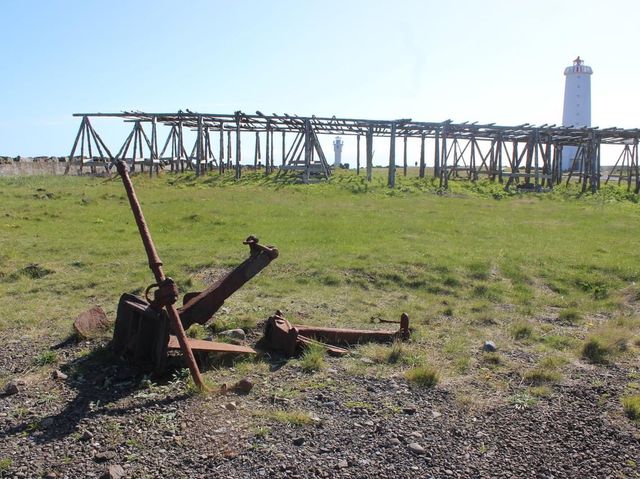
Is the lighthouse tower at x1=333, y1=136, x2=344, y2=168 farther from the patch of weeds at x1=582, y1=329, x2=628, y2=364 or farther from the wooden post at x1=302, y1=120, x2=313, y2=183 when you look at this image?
the patch of weeds at x1=582, y1=329, x2=628, y2=364

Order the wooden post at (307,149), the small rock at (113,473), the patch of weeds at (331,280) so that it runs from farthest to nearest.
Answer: the wooden post at (307,149) < the patch of weeds at (331,280) < the small rock at (113,473)

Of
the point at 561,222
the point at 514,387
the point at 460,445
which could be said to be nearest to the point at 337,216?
the point at 561,222

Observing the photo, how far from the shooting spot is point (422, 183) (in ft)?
88.5

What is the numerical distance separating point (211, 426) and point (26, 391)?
5.35 feet

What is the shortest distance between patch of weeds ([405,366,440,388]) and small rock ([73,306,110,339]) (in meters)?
2.97

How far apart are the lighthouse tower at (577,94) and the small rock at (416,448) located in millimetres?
55909

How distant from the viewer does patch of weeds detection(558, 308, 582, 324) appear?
7.20 m

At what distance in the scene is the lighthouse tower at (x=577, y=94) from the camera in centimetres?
5525

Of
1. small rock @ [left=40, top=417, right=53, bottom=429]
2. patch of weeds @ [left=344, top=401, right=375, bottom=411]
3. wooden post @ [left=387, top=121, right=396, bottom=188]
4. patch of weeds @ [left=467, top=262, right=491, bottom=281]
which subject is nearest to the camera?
small rock @ [left=40, top=417, right=53, bottom=429]

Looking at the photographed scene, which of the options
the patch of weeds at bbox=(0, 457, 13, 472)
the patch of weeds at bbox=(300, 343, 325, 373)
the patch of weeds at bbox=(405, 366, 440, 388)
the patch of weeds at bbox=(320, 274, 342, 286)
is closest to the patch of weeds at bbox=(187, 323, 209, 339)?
the patch of weeds at bbox=(300, 343, 325, 373)

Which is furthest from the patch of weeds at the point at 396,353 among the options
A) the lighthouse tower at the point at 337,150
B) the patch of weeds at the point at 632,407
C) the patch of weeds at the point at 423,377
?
the lighthouse tower at the point at 337,150

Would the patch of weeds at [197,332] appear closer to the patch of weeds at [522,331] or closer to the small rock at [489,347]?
the small rock at [489,347]

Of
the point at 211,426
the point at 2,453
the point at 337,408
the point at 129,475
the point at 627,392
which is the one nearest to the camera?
the point at 129,475

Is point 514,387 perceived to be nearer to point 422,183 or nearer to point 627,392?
point 627,392
